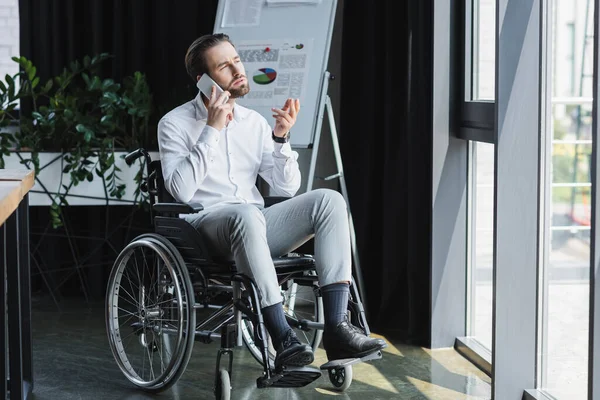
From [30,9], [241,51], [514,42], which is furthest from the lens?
[30,9]

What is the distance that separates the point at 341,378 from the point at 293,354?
57 centimetres

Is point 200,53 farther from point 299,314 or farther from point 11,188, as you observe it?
point 299,314

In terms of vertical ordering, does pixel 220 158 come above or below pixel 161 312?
above

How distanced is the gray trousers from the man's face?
433 millimetres

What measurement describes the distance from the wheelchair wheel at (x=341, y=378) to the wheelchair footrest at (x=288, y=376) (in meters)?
0.46

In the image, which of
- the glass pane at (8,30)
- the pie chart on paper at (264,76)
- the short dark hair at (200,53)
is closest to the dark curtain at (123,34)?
the glass pane at (8,30)

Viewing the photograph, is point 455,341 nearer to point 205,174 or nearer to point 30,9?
point 205,174

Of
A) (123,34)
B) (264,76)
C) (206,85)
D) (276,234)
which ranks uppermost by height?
(123,34)

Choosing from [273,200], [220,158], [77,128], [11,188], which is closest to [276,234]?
[273,200]

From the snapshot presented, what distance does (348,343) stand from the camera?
2.65m

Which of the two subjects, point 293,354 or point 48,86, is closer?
point 293,354

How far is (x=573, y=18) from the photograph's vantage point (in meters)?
2.66

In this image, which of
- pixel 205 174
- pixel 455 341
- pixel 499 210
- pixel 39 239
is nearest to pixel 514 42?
pixel 499 210

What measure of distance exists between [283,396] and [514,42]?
1.37 meters
